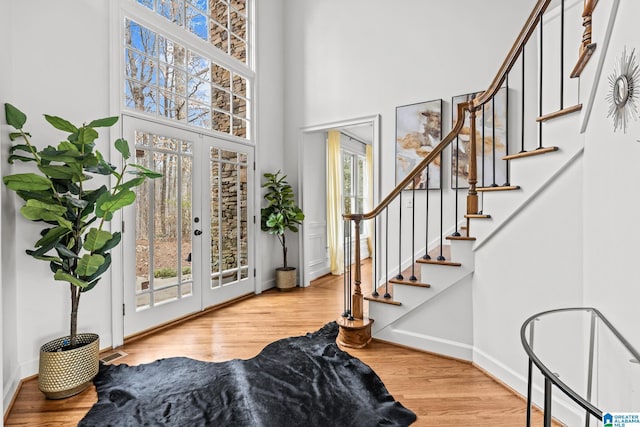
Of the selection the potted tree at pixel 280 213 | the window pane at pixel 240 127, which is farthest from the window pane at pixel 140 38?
the potted tree at pixel 280 213

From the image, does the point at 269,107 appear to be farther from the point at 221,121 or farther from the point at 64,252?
the point at 64,252

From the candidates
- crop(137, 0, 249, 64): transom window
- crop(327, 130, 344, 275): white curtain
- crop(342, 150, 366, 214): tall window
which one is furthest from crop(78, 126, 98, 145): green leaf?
crop(342, 150, 366, 214): tall window

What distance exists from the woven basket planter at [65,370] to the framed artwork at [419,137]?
3.40 m

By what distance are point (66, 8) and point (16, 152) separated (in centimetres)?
120

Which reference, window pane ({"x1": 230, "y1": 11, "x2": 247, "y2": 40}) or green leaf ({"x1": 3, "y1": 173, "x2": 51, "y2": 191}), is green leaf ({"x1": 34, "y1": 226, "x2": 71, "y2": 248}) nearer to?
green leaf ({"x1": 3, "y1": 173, "x2": 51, "y2": 191})

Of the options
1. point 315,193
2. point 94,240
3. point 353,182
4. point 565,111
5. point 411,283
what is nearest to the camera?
point 565,111

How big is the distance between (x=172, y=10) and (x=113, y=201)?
247cm

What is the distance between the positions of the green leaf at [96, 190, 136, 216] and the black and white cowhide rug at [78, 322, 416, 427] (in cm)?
121

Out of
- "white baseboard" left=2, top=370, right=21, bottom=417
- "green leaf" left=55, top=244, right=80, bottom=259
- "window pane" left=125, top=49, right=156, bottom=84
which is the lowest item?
"white baseboard" left=2, top=370, right=21, bottom=417

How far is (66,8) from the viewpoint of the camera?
8.25 feet

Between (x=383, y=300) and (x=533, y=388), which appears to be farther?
(x=383, y=300)

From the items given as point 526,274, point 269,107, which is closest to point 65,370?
point 526,274

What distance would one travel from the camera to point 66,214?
7.23 ft

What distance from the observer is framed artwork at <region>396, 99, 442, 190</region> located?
3.72 meters
